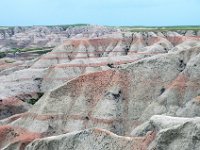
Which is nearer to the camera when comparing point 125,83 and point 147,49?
point 125,83

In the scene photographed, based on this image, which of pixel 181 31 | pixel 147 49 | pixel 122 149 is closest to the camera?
pixel 122 149

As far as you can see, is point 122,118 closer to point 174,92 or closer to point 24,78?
point 174,92

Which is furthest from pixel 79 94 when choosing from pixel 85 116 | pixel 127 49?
pixel 127 49

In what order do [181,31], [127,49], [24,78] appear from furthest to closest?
1. [181,31]
2. [127,49]
3. [24,78]

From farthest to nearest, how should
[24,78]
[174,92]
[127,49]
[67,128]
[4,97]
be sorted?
[127,49], [24,78], [4,97], [67,128], [174,92]

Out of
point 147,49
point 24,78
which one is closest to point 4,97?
point 24,78

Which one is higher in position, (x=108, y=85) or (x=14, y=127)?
(x=108, y=85)

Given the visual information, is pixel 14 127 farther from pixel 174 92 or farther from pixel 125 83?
pixel 174 92

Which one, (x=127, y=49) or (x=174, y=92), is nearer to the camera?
(x=174, y=92)

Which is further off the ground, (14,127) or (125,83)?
(125,83)
